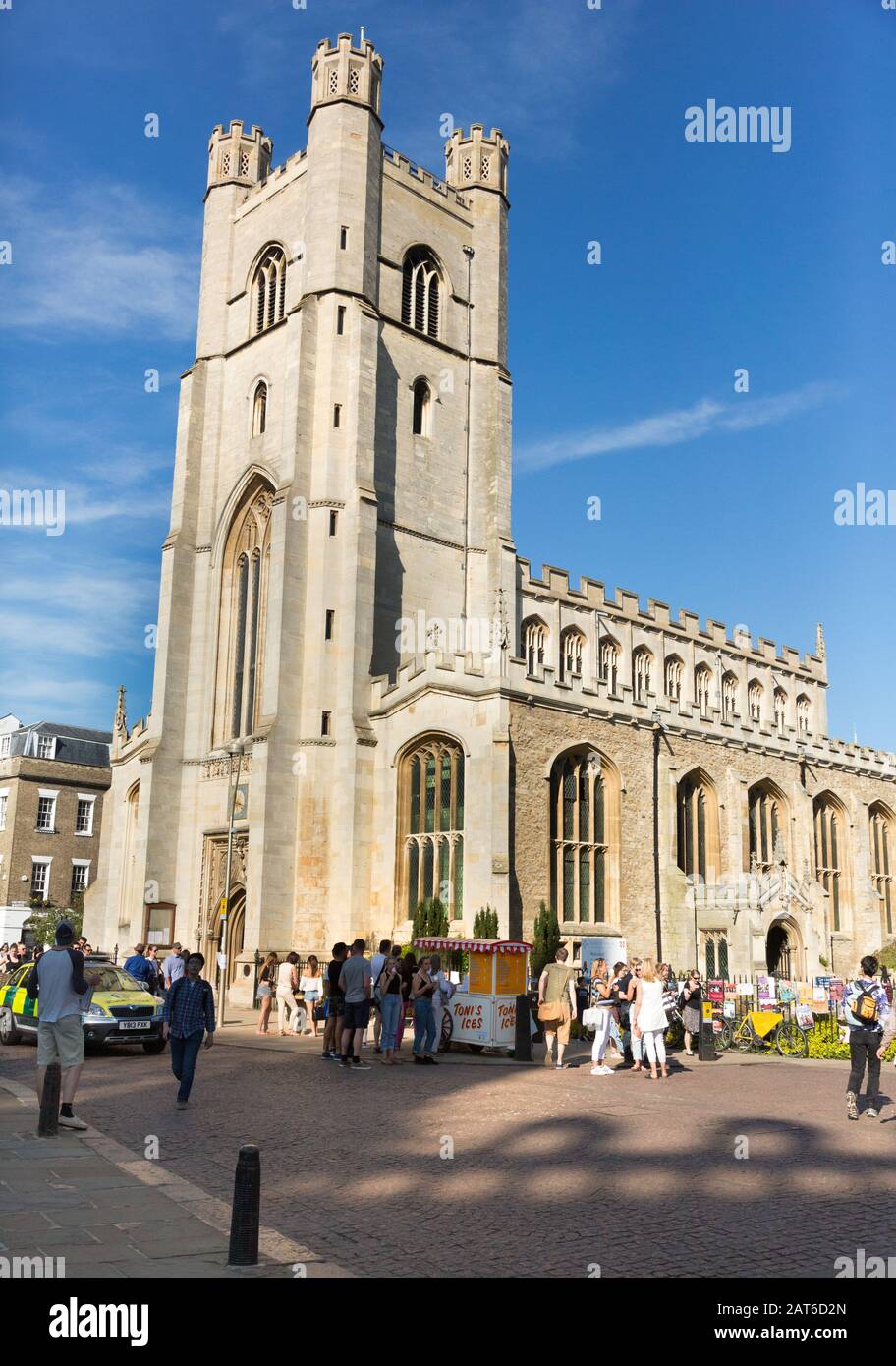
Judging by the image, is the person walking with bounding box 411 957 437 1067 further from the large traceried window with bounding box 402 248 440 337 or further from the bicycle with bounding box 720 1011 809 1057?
the large traceried window with bounding box 402 248 440 337

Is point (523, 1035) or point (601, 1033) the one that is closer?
point (601, 1033)

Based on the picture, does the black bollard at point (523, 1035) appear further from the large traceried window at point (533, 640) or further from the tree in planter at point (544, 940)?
the large traceried window at point (533, 640)

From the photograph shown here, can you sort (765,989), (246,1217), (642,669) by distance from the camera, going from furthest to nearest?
(642,669)
(765,989)
(246,1217)

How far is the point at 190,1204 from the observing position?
7824 millimetres

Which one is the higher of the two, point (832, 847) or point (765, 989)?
point (832, 847)

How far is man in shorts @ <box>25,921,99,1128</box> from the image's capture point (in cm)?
1081

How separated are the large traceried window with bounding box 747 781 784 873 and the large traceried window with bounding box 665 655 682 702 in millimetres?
10279

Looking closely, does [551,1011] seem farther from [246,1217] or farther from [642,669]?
[642,669]

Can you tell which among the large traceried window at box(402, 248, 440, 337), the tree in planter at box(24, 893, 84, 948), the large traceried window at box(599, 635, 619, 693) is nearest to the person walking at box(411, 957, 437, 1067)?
the large traceried window at box(402, 248, 440, 337)

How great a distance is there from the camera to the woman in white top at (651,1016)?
1667 cm

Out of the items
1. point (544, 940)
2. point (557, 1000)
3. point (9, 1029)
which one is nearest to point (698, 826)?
point (544, 940)

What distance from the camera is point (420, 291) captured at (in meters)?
40.3

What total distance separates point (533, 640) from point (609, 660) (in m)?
4.80
